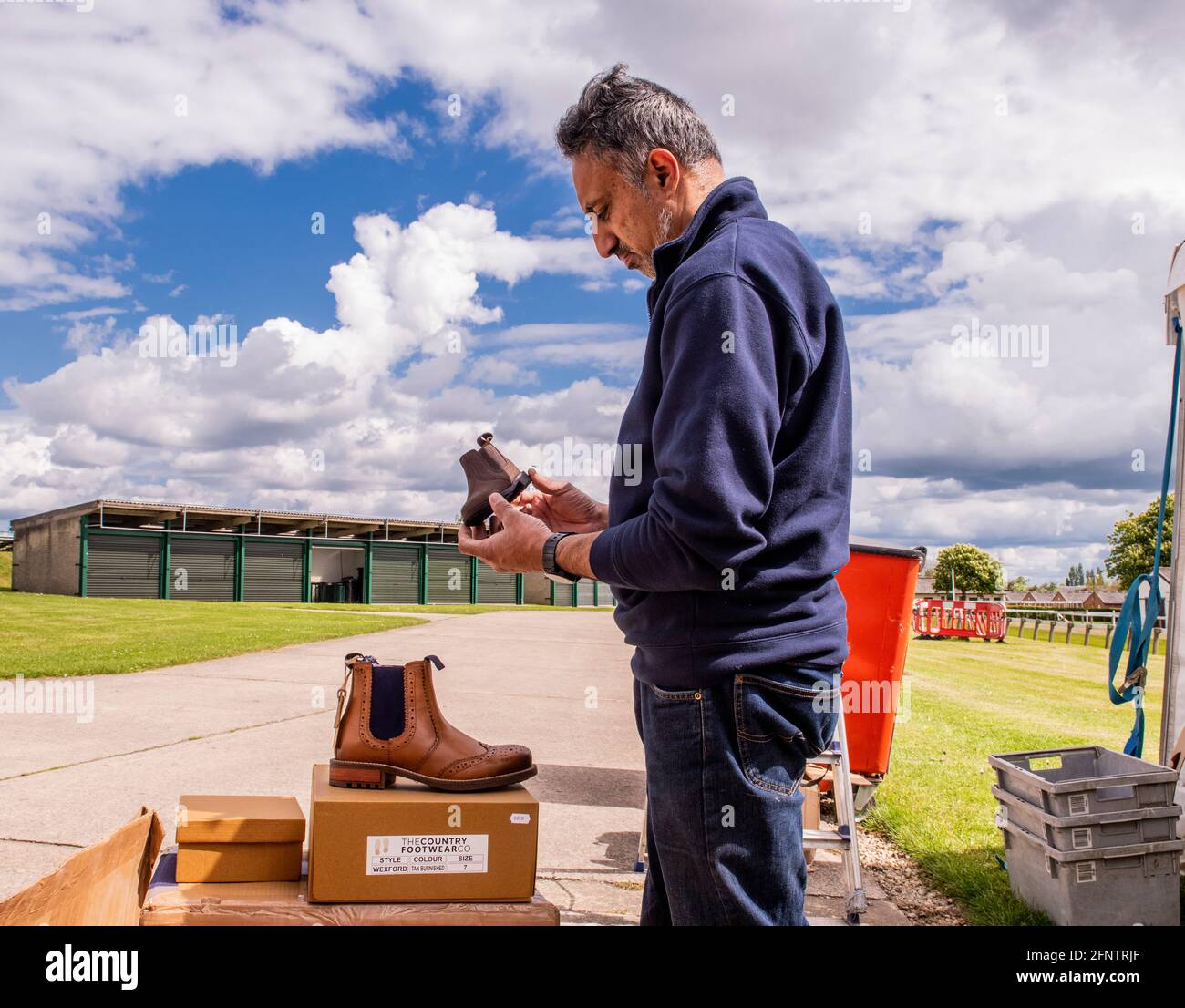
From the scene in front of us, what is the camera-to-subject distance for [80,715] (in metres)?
7.83

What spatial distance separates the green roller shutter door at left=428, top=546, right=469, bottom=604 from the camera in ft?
170

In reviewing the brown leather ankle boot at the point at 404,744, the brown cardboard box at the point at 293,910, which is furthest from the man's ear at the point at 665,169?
the brown cardboard box at the point at 293,910

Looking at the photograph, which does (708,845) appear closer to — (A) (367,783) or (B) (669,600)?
(B) (669,600)

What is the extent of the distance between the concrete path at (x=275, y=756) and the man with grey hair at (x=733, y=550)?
2349 millimetres

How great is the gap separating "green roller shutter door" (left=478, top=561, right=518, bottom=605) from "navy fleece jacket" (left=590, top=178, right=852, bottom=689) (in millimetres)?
51301

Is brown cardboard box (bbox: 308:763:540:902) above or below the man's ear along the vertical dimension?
below

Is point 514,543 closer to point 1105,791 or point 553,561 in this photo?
point 553,561

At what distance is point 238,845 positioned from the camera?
108 inches

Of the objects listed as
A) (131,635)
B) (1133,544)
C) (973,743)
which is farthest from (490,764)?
(1133,544)

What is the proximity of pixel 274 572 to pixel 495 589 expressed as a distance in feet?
42.6

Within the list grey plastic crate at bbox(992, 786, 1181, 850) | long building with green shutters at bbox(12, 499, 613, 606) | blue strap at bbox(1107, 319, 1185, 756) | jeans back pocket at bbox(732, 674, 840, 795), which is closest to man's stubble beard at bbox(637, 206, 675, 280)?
jeans back pocket at bbox(732, 674, 840, 795)

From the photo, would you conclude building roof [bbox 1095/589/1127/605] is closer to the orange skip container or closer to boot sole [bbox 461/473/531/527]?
the orange skip container

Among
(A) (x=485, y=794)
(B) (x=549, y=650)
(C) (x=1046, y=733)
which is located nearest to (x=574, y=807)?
(A) (x=485, y=794)
